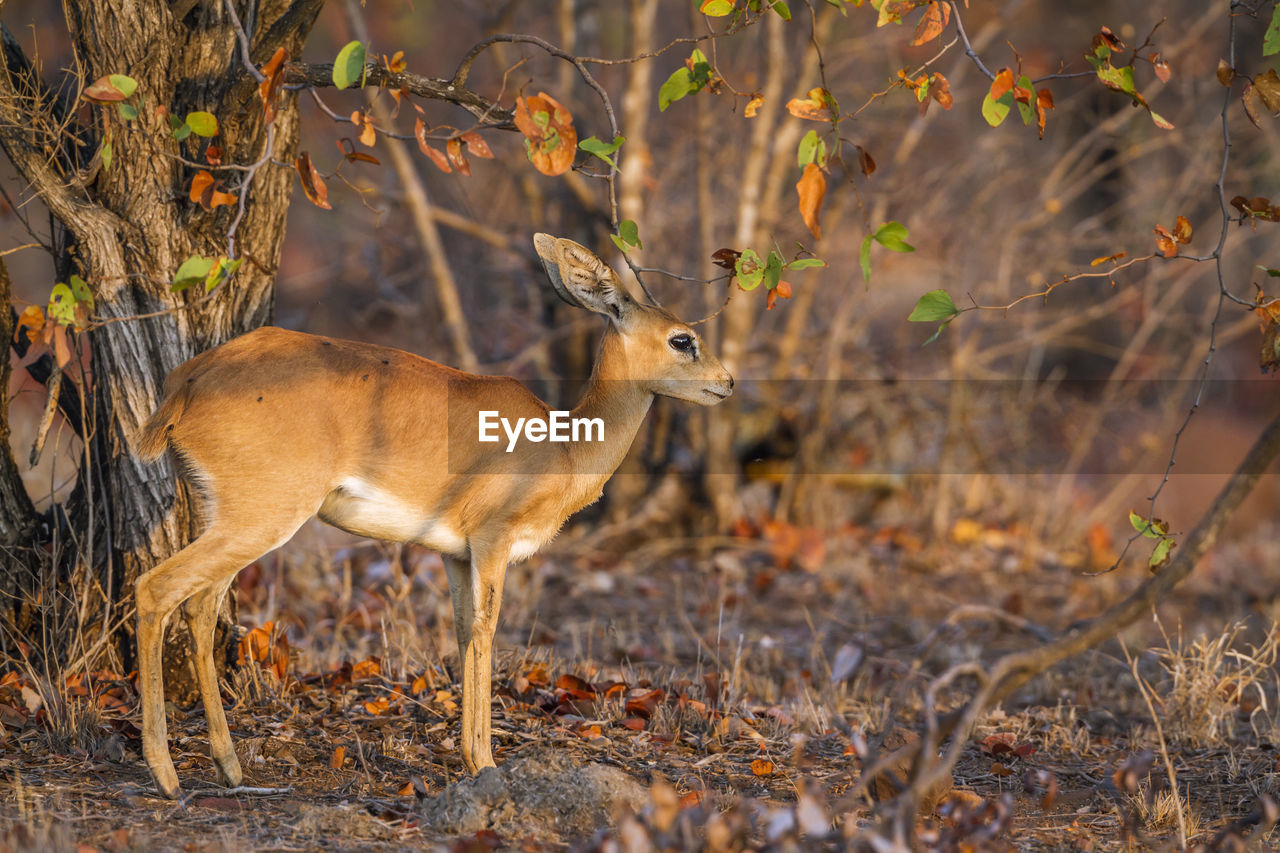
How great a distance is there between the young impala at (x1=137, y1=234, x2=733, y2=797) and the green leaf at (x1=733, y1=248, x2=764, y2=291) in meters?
0.88

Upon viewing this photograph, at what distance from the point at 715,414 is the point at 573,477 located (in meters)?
4.90

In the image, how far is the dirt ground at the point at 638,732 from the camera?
12.8 feet

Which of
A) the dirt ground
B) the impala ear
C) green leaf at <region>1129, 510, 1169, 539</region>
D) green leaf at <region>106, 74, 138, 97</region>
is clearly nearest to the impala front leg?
the dirt ground

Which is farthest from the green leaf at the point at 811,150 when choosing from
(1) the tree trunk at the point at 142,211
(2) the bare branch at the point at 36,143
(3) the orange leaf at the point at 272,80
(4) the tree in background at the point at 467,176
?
(2) the bare branch at the point at 36,143

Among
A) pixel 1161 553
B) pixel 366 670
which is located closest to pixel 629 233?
pixel 1161 553

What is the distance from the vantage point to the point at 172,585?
4.19 meters

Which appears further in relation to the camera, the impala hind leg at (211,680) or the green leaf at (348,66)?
the impala hind leg at (211,680)

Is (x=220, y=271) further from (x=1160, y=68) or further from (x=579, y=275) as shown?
(x=1160, y=68)

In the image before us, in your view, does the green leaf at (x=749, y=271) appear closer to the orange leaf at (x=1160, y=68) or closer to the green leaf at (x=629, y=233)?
the green leaf at (x=629, y=233)

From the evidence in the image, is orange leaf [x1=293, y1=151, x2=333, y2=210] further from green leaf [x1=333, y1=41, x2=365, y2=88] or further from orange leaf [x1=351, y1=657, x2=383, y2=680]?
orange leaf [x1=351, y1=657, x2=383, y2=680]

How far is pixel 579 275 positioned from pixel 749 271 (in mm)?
965

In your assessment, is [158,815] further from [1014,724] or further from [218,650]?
[1014,724]

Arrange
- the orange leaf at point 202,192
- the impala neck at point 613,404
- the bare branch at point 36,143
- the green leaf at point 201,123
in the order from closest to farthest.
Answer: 1. the green leaf at point 201,123
2. the orange leaf at point 202,192
3. the bare branch at point 36,143
4. the impala neck at point 613,404

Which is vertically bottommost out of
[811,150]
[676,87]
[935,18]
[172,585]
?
[172,585]
